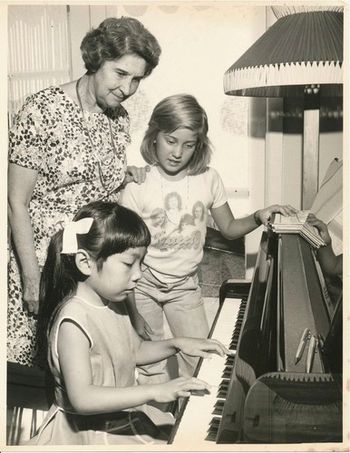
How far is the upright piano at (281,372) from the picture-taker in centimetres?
109

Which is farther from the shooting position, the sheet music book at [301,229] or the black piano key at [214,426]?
the sheet music book at [301,229]

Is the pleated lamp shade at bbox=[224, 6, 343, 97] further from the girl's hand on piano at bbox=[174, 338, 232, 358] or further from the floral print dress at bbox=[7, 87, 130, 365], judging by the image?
the girl's hand on piano at bbox=[174, 338, 232, 358]

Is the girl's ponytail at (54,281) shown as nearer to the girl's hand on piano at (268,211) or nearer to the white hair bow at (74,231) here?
the white hair bow at (74,231)

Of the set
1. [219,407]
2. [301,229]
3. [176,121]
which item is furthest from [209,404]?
[176,121]

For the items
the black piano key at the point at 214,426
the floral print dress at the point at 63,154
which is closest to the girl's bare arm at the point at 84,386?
the black piano key at the point at 214,426

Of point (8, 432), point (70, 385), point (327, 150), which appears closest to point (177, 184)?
point (327, 150)

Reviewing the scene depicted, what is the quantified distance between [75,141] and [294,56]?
0.48 meters

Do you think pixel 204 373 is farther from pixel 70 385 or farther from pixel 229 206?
pixel 229 206

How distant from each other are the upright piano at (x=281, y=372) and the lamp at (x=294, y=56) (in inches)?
10.4

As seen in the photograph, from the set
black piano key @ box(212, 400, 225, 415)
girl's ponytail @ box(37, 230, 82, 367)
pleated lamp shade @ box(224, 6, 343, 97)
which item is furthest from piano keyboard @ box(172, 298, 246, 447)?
pleated lamp shade @ box(224, 6, 343, 97)

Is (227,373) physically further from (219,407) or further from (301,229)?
(301,229)

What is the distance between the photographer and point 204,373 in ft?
4.17

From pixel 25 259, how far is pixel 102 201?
203 mm

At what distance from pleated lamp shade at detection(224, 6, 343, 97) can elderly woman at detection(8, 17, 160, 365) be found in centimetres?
19
